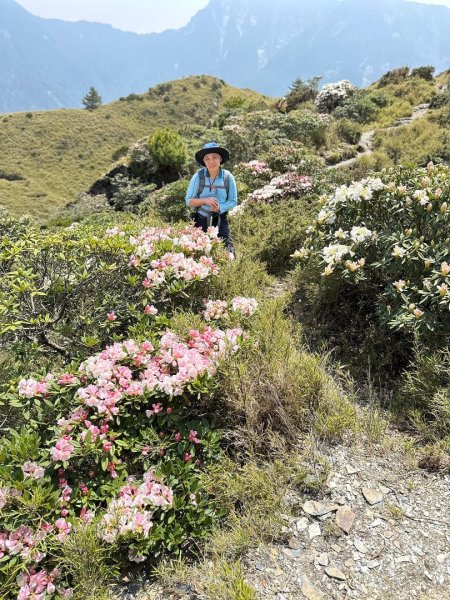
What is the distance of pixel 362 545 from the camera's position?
1925mm

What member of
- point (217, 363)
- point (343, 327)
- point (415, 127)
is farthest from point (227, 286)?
point (415, 127)

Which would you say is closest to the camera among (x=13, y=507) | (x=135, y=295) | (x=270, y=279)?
(x=13, y=507)

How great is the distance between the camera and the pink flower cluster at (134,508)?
189 cm

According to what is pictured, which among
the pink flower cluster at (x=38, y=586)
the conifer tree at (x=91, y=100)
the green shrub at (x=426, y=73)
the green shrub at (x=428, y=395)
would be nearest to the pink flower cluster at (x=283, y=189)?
the green shrub at (x=428, y=395)

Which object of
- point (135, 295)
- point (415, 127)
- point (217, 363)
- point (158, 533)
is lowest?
point (158, 533)

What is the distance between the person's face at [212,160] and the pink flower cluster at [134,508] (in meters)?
3.79

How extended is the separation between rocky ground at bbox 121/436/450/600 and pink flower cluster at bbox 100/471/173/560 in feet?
1.00

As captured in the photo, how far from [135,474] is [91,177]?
60938mm

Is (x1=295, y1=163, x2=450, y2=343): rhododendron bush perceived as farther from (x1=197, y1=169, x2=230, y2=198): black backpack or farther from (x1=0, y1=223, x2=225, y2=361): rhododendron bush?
(x1=197, y1=169, x2=230, y2=198): black backpack

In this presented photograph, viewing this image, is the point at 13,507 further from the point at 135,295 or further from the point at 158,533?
the point at 135,295

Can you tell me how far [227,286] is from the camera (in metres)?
3.92

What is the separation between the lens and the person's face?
15.7 ft

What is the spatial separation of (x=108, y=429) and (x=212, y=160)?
11.8 feet

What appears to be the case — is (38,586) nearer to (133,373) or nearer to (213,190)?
(133,373)
